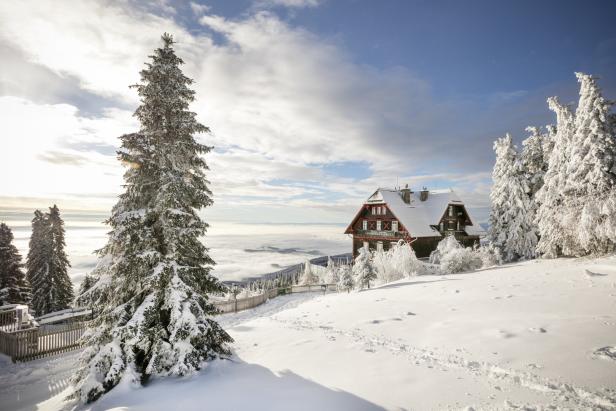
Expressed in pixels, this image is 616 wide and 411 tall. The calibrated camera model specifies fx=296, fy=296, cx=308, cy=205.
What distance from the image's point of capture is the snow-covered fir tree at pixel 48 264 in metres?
33.0

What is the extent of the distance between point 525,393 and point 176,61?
12.6 m

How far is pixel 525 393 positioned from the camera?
244 inches

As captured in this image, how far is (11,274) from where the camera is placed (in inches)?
1174

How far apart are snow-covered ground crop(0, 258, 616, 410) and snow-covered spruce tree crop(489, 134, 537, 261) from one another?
584 inches

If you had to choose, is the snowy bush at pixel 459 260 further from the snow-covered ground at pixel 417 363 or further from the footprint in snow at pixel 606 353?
the footprint in snow at pixel 606 353

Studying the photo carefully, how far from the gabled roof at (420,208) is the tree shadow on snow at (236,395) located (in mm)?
31062

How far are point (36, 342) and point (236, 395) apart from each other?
39.7ft

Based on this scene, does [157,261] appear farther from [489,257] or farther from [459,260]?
[489,257]

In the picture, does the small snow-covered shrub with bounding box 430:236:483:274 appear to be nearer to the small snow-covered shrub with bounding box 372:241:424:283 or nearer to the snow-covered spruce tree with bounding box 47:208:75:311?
the small snow-covered shrub with bounding box 372:241:424:283

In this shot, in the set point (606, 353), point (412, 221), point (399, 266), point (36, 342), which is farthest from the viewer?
point (412, 221)

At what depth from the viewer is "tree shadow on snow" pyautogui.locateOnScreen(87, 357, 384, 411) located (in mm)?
6492

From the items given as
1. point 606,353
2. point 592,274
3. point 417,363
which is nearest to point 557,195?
point 592,274

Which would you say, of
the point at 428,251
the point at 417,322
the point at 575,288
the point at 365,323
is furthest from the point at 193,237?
the point at 428,251

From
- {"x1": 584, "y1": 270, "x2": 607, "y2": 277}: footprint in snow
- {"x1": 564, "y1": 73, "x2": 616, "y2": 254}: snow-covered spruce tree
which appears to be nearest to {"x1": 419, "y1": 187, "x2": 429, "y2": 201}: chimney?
{"x1": 564, "y1": 73, "x2": 616, "y2": 254}: snow-covered spruce tree
